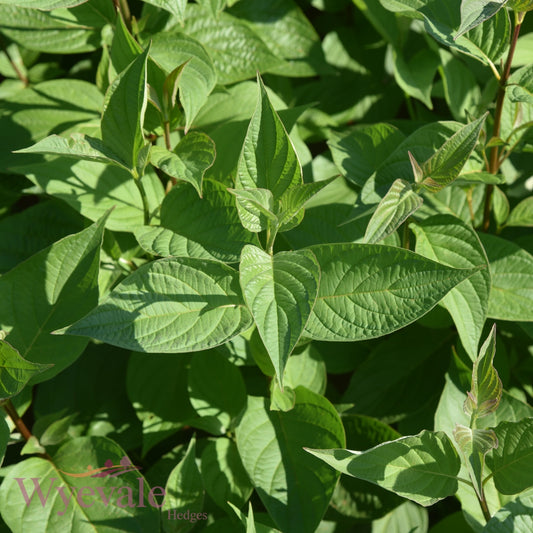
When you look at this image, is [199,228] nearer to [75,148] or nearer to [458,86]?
[75,148]

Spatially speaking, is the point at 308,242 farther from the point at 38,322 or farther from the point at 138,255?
the point at 38,322

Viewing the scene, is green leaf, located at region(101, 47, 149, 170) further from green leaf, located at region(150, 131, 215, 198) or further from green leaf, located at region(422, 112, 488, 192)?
green leaf, located at region(422, 112, 488, 192)

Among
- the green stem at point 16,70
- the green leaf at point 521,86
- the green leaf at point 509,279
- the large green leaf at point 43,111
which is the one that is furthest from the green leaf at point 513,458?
the green stem at point 16,70

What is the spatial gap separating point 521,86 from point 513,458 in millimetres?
705

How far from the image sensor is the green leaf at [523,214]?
133 cm

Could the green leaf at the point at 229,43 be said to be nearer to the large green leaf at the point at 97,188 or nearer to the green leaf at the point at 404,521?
the large green leaf at the point at 97,188

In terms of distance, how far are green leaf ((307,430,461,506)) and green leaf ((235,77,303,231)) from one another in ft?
1.34

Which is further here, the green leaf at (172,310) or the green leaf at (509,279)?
the green leaf at (509,279)

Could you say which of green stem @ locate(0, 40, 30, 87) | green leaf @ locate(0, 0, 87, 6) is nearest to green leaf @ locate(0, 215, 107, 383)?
green leaf @ locate(0, 0, 87, 6)

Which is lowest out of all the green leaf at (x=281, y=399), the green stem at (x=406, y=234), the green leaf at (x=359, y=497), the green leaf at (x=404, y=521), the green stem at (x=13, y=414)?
the green leaf at (x=404, y=521)

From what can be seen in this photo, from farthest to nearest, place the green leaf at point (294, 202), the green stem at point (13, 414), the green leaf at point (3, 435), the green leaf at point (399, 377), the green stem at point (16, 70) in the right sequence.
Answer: the green stem at point (16, 70), the green leaf at point (399, 377), the green stem at point (13, 414), the green leaf at point (3, 435), the green leaf at point (294, 202)

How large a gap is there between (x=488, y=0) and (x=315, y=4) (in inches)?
36.6

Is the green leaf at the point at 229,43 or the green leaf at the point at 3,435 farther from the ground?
the green leaf at the point at 229,43

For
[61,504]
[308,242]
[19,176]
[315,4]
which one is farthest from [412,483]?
[315,4]
